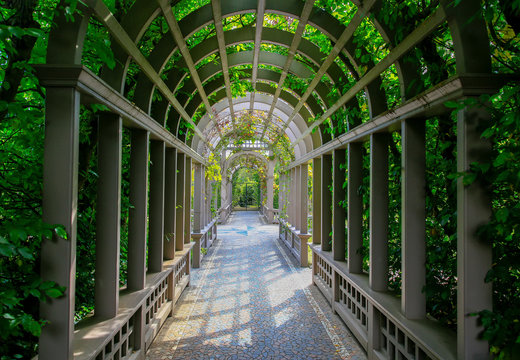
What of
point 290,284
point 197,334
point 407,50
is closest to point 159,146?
point 197,334

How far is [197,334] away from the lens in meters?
4.05

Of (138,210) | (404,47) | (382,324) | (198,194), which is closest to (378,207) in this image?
(382,324)

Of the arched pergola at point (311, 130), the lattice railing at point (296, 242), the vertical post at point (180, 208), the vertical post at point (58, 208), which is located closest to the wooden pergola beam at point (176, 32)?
the arched pergola at point (311, 130)

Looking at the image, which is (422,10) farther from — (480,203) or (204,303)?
(204,303)

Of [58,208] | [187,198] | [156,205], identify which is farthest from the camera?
[187,198]

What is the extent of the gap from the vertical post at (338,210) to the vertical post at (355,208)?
651 mm

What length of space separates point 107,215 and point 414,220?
8.54 ft

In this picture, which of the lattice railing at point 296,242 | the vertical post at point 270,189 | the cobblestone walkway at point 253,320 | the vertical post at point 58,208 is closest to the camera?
the vertical post at point 58,208

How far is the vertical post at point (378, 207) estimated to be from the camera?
3.51m

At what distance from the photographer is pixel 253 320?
14.8ft

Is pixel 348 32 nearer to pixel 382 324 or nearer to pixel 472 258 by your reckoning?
pixel 472 258

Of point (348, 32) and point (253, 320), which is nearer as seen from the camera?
point (348, 32)

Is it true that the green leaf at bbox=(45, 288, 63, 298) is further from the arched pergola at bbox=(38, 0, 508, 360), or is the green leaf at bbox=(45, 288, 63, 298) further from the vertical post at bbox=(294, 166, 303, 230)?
the vertical post at bbox=(294, 166, 303, 230)

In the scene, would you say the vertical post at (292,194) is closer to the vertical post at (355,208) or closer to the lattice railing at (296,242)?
the lattice railing at (296,242)
